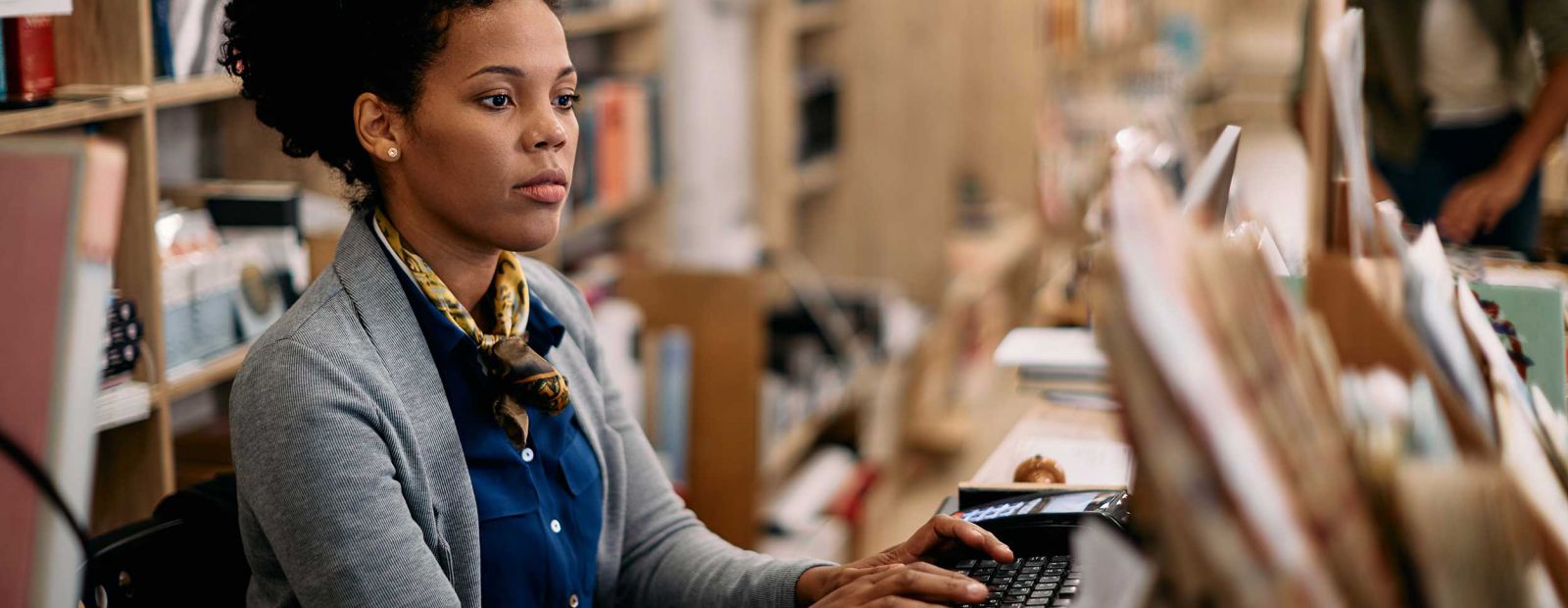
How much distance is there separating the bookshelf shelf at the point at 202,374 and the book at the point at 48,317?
3.55 feet

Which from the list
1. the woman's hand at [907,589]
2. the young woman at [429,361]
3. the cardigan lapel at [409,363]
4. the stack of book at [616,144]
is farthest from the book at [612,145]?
the woman's hand at [907,589]

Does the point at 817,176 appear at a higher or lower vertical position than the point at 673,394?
higher

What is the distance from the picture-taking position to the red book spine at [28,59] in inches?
60.4

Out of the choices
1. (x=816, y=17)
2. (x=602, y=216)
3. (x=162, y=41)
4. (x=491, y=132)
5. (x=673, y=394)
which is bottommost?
(x=673, y=394)

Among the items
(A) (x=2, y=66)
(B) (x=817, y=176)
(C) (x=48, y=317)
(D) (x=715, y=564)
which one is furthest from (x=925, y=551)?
(B) (x=817, y=176)

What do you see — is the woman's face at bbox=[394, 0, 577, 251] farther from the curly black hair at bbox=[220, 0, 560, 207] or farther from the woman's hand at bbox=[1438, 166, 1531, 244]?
the woman's hand at bbox=[1438, 166, 1531, 244]

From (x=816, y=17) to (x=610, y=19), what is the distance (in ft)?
4.06

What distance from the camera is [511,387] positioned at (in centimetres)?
124

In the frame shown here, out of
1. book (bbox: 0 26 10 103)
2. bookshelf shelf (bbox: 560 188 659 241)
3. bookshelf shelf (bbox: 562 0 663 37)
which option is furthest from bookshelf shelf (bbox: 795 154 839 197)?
book (bbox: 0 26 10 103)

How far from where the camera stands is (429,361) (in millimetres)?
1191

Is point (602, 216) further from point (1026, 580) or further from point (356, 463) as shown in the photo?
point (1026, 580)

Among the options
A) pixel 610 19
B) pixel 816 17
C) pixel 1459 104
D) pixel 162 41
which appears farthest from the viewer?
pixel 816 17

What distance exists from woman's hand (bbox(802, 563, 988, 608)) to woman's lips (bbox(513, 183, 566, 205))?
1.47ft

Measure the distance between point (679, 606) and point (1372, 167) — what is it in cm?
189
